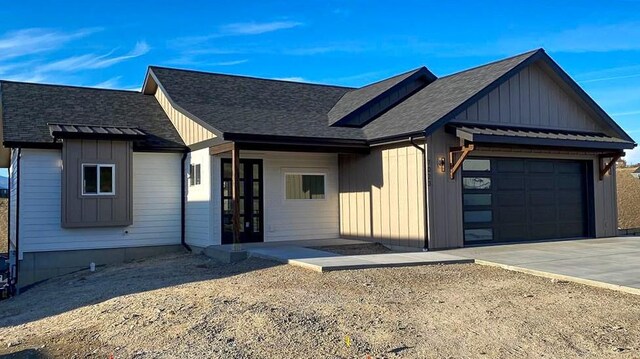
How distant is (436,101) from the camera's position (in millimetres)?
13828

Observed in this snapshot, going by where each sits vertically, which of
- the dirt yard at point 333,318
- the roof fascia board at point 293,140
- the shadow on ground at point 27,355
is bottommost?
the shadow on ground at point 27,355

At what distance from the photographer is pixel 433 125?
11.9 metres

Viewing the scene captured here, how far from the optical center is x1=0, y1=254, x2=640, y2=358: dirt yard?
568 centimetres

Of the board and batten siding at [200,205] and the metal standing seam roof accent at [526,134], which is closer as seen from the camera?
the metal standing seam roof accent at [526,134]

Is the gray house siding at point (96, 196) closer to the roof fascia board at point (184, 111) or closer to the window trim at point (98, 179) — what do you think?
the window trim at point (98, 179)

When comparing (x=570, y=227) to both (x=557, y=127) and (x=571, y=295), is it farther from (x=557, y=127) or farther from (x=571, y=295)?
(x=571, y=295)

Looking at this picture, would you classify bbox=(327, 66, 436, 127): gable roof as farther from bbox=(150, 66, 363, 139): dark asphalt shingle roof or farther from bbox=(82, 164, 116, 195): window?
bbox=(82, 164, 116, 195): window

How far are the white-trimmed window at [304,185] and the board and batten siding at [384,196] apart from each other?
581mm

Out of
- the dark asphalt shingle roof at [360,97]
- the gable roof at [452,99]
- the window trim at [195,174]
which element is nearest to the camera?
the gable roof at [452,99]

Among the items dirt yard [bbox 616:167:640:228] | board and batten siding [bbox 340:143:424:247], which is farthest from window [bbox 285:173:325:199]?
dirt yard [bbox 616:167:640:228]

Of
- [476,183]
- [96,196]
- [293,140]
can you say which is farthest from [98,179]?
[476,183]

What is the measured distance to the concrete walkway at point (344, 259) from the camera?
32.2 feet

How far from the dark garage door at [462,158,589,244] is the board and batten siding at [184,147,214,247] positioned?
20.2 ft

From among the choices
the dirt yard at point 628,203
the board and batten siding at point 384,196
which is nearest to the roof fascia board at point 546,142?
the board and batten siding at point 384,196
